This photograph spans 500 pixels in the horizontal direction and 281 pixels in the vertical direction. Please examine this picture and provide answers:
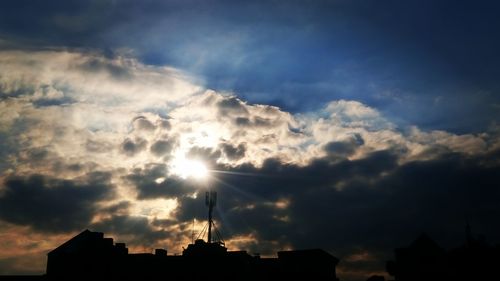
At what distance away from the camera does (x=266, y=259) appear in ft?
224

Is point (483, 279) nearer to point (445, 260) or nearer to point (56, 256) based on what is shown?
point (445, 260)

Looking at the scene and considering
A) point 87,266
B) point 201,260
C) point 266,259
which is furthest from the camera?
point 266,259

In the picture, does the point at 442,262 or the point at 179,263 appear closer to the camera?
the point at 442,262

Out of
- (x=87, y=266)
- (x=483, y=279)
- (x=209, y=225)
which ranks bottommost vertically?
(x=483, y=279)

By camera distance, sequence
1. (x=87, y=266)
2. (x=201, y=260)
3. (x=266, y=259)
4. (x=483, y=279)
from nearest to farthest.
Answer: (x=483, y=279) → (x=87, y=266) → (x=201, y=260) → (x=266, y=259)

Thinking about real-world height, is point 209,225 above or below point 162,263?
above

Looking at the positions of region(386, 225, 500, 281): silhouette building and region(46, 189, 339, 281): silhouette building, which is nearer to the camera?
region(386, 225, 500, 281): silhouette building

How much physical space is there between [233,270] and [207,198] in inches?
503

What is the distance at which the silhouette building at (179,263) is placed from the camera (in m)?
59.5

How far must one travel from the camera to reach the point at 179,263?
208 ft

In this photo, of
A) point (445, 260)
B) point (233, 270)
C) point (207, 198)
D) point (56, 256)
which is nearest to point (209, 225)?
point (207, 198)

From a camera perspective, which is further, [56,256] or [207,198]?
[207,198]

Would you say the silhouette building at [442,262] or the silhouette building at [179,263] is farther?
the silhouette building at [179,263]

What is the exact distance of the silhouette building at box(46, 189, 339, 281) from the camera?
59469mm
